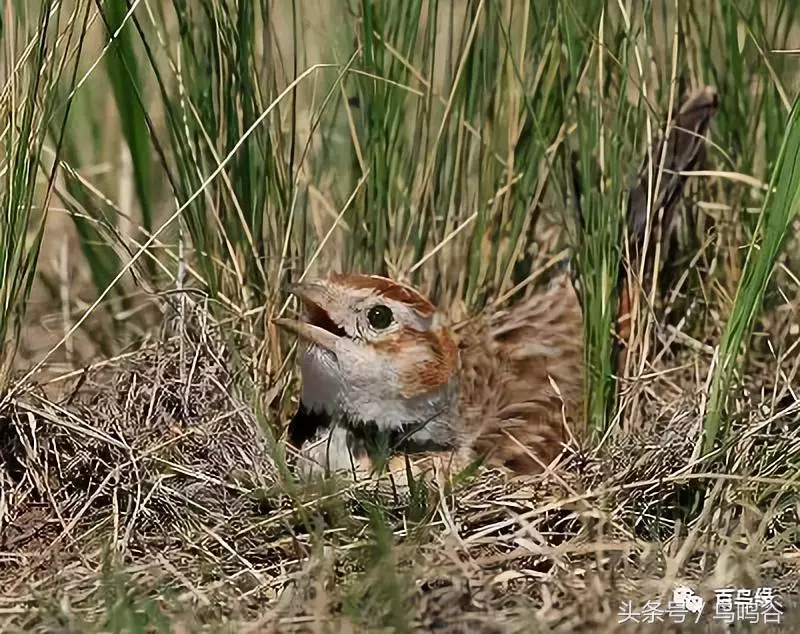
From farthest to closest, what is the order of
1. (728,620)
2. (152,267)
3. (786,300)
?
(152,267)
(786,300)
(728,620)

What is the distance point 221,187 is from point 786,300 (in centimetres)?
135

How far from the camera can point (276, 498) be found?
281 cm

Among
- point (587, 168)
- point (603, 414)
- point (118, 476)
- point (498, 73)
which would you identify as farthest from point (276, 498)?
point (498, 73)

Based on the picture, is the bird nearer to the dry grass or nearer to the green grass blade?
the dry grass

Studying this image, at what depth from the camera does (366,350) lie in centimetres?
308

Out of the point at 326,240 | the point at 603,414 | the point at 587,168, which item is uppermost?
the point at 587,168

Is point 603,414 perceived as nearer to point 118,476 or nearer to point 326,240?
point 326,240

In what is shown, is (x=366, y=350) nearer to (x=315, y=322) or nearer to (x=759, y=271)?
(x=315, y=322)

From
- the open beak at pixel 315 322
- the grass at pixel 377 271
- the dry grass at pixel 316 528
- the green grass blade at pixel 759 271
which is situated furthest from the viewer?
the open beak at pixel 315 322

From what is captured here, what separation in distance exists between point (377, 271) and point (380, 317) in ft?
1.69

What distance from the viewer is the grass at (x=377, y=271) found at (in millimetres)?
2553

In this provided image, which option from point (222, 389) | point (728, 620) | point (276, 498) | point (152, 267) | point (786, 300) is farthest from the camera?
point (152, 267)

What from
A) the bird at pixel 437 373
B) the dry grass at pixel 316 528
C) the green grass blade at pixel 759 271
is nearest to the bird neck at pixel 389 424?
the bird at pixel 437 373

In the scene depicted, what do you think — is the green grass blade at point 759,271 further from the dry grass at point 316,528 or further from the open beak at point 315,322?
the open beak at point 315,322
